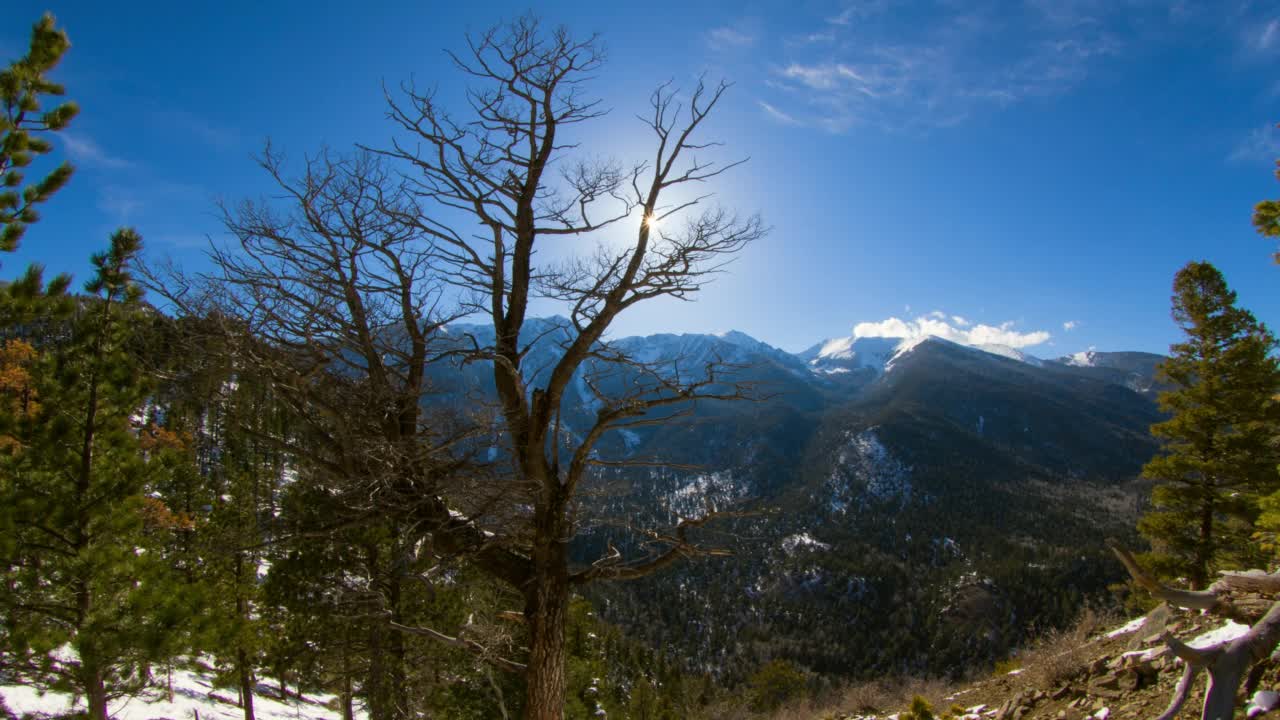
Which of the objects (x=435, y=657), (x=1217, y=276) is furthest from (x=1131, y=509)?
(x=435, y=657)

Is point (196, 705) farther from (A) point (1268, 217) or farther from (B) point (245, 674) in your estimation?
(A) point (1268, 217)

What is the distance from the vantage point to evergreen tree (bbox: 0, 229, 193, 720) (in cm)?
611

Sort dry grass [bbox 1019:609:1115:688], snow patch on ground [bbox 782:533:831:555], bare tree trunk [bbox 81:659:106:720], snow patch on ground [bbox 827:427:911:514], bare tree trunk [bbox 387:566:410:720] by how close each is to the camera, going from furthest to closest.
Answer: snow patch on ground [bbox 827:427:911:514], snow patch on ground [bbox 782:533:831:555], bare tree trunk [bbox 387:566:410:720], dry grass [bbox 1019:609:1115:688], bare tree trunk [bbox 81:659:106:720]

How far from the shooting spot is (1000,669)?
12133mm

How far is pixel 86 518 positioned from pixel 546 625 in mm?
6278

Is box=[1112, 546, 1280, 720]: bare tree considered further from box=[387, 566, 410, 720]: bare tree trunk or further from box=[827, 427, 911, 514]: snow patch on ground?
box=[827, 427, 911, 514]: snow patch on ground

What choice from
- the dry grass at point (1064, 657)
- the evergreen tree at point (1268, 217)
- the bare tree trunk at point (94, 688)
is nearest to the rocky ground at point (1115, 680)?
the dry grass at point (1064, 657)

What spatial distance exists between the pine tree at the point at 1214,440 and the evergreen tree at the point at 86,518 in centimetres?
1929

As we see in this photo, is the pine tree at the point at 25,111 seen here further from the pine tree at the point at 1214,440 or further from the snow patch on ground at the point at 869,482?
the snow patch on ground at the point at 869,482

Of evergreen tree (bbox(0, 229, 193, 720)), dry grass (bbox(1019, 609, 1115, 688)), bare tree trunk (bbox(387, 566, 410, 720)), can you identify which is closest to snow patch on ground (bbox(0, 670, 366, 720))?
bare tree trunk (bbox(387, 566, 410, 720))

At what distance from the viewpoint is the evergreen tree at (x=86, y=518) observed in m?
6.11

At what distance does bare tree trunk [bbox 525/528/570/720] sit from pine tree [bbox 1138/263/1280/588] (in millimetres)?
15560

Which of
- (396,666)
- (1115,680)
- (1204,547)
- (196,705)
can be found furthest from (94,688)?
(1204,547)

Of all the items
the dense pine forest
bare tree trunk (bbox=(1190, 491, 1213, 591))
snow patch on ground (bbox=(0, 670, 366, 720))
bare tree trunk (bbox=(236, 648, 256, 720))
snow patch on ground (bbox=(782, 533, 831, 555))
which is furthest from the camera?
snow patch on ground (bbox=(782, 533, 831, 555))
